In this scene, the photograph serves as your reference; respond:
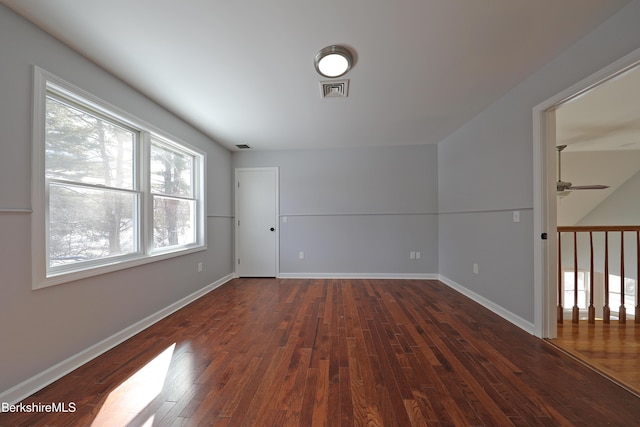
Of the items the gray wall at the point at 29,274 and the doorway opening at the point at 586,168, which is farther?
the doorway opening at the point at 586,168

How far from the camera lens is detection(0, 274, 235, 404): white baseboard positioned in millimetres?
1334

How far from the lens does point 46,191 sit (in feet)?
5.05

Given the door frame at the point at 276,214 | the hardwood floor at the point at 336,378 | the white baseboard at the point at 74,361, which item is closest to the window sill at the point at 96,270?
the white baseboard at the point at 74,361

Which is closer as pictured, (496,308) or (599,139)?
(496,308)

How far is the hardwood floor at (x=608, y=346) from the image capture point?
1.55 m

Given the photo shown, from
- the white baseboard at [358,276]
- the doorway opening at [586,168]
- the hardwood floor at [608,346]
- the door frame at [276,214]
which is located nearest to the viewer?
the hardwood floor at [608,346]

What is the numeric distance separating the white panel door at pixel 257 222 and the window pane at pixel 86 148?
2028mm

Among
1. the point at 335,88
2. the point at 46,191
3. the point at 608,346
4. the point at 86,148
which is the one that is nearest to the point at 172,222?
the point at 86,148

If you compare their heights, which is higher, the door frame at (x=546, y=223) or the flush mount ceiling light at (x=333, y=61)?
the flush mount ceiling light at (x=333, y=61)

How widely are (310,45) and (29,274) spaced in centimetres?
245

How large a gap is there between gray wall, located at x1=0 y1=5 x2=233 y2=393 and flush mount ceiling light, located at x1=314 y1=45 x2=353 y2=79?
1854 millimetres

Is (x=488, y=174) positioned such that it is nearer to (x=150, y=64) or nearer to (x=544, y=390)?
(x=544, y=390)

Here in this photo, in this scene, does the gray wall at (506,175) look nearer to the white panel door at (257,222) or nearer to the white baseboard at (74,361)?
the white panel door at (257,222)

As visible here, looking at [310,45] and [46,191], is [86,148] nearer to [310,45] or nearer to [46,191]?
[46,191]
